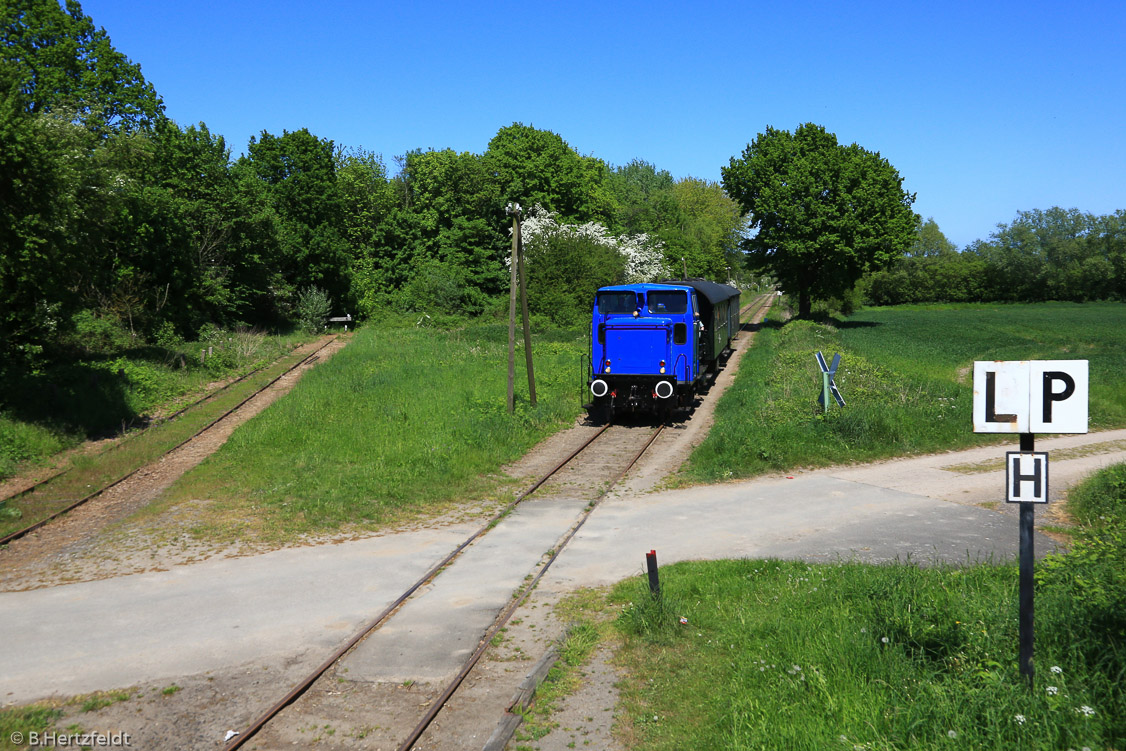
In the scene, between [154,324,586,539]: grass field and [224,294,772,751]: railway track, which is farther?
[154,324,586,539]: grass field

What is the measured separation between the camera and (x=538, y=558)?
10656mm

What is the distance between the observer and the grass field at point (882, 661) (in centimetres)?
501

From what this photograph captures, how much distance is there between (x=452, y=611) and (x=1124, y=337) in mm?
52708

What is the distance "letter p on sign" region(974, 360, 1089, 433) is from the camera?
5.01m

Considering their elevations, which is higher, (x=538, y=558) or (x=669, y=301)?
(x=669, y=301)

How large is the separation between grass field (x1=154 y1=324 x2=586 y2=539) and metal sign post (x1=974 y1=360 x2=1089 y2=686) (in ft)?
33.1

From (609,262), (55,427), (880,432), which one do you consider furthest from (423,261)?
(880,432)

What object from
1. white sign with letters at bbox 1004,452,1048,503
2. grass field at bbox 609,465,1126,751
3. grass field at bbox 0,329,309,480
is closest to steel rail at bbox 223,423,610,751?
grass field at bbox 609,465,1126,751

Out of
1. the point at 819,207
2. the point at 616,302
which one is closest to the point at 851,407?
the point at 616,302

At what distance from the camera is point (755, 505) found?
1321 cm

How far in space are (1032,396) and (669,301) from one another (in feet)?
53.0

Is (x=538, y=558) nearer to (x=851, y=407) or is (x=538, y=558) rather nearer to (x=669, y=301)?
(x=851, y=407)

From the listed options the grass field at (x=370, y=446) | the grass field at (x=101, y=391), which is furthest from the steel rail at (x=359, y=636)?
the grass field at (x=101, y=391)

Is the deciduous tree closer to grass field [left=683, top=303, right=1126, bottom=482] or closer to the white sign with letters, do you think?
grass field [left=683, top=303, right=1126, bottom=482]
